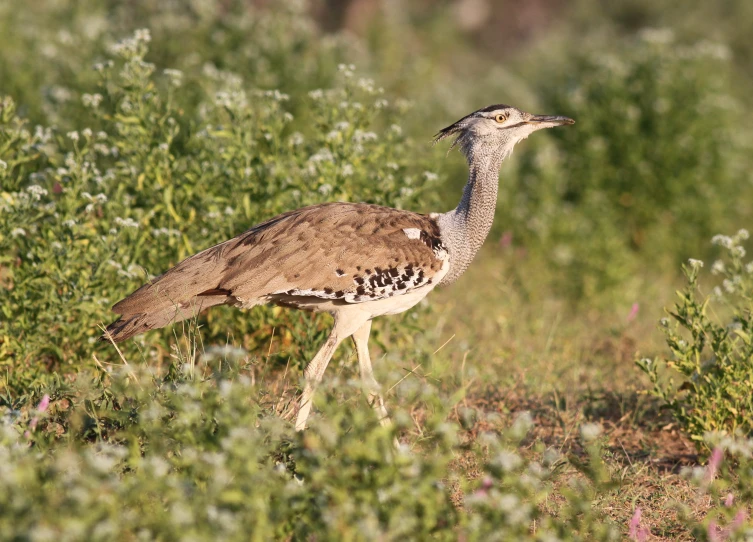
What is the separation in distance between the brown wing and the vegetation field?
26 centimetres

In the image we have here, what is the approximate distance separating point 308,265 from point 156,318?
0.63 meters

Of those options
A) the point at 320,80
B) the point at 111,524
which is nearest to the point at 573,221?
the point at 320,80

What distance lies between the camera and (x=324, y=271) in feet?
Answer: 12.3

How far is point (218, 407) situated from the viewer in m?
2.82

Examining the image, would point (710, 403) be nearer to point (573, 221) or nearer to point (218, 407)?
point (218, 407)

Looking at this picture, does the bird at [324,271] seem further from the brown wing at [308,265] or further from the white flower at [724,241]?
the white flower at [724,241]

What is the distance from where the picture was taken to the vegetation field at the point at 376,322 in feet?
8.36

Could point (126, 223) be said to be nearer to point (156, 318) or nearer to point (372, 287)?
point (156, 318)

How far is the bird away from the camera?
12.2 feet

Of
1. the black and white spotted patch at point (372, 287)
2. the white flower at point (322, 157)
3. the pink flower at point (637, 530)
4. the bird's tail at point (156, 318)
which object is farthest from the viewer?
the white flower at point (322, 157)

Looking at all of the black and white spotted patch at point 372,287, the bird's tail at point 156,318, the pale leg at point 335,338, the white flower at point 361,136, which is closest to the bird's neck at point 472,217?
the black and white spotted patch at point 372,287

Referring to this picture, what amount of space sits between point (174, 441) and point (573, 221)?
4.95m

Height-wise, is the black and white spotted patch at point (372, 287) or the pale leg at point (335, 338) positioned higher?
the black and white spotted patch at point (372, 287)

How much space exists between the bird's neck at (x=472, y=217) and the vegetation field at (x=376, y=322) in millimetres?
493
